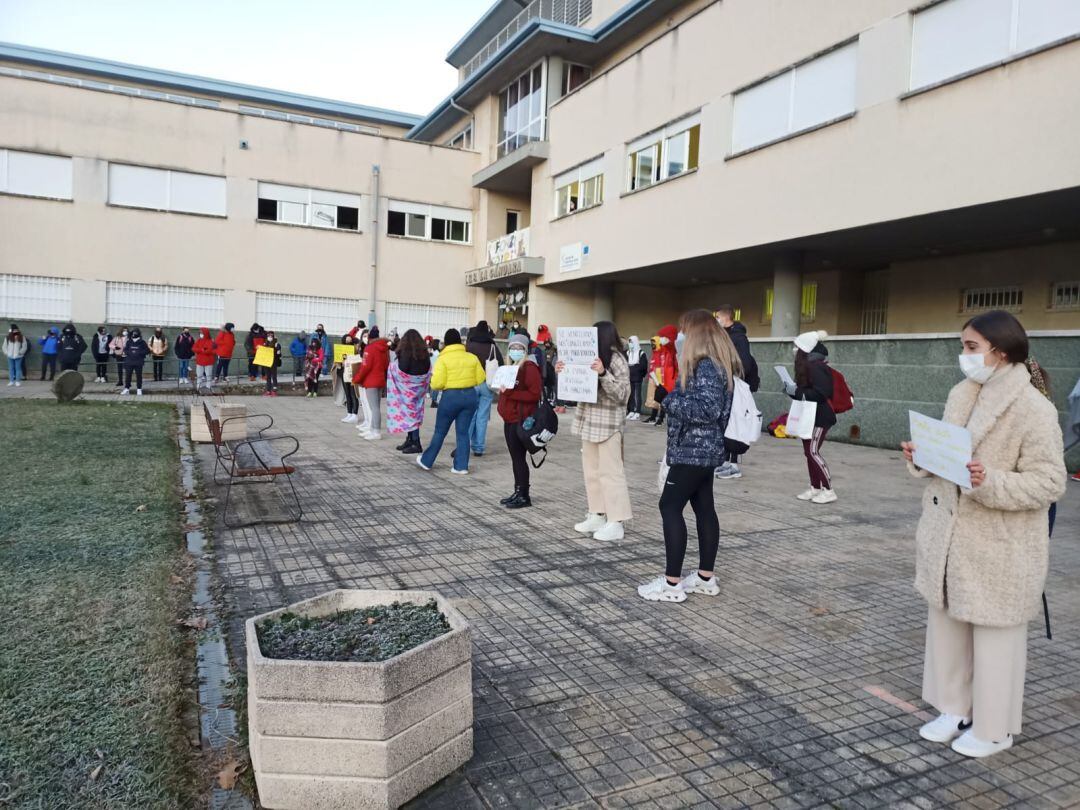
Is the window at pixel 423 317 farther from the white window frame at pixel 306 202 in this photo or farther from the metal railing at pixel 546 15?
the metal railing at pixel 546 15

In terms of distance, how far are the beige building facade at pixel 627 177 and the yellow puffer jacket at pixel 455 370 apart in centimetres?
852

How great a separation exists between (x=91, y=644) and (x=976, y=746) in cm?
421

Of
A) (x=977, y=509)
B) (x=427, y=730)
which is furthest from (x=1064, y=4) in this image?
(x=427, y=730)

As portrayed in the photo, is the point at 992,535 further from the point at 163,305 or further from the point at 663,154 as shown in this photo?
the point at 163,305

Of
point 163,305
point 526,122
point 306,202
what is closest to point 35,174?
point 163,305

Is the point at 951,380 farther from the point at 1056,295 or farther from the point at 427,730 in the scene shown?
the point at 427,730

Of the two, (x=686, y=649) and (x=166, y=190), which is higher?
(x=166, y=190)

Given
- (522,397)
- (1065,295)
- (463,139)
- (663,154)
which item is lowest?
(522,397)

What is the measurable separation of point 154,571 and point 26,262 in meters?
23.4

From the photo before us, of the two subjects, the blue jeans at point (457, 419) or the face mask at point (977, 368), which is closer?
the face mask at point (977, 368)

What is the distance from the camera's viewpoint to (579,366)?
6109mm

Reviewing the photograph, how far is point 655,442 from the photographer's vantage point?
13.3 m

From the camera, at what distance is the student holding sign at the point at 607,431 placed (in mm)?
6105

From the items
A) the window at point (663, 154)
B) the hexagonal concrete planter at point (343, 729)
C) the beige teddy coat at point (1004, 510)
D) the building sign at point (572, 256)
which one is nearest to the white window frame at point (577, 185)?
the building sign at point (572, 256)
